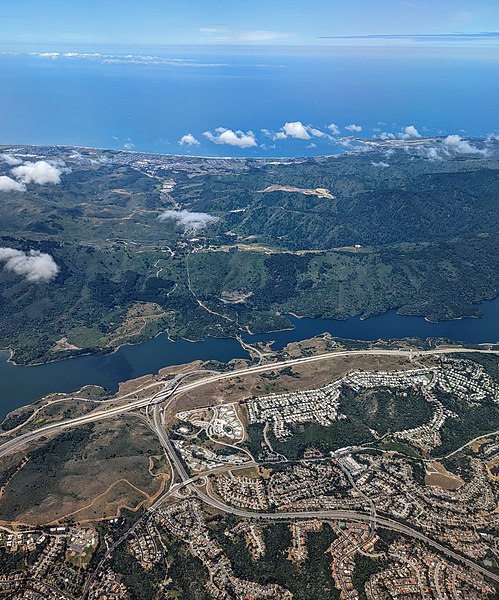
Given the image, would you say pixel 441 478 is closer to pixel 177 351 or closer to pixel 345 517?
pixel 345 517

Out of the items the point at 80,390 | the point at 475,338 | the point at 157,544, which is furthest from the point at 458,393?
the point at 80,390

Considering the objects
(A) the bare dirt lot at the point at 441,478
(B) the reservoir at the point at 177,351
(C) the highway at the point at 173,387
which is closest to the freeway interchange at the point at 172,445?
(C) the highway at the point at 173,387

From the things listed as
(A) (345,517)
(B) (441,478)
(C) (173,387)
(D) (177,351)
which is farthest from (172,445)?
(B) (441,478)

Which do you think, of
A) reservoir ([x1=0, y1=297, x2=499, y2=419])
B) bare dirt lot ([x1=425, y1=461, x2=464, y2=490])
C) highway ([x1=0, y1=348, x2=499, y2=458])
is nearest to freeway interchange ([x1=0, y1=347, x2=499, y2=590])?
highway ([x1=0, y1=348, x2=499, y2=458])

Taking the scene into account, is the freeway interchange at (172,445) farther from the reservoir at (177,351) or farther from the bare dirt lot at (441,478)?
the bare dirt lot at (441,478)

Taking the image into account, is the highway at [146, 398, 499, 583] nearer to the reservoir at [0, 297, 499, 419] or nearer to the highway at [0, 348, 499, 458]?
the highway at [0, 348, 499, 458]

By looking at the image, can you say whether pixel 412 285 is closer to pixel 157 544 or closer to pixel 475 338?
pixel 475 338
